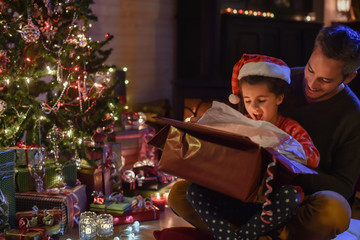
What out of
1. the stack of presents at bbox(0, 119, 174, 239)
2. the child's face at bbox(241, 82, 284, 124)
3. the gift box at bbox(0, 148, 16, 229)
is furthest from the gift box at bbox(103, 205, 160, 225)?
the child's face at bbox(241, 82, 284, 124)

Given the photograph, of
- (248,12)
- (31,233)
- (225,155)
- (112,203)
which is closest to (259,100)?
(225,155)

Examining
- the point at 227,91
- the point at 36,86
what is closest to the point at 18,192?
the point at 36,86

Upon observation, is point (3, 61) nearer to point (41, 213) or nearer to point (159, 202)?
point (41, 213)

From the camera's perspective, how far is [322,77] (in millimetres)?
1860

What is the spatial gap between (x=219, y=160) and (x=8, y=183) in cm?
121

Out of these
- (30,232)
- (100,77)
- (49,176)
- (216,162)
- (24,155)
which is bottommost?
(30,232)

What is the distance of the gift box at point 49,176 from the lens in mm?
2422

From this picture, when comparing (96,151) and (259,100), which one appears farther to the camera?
(96,151)

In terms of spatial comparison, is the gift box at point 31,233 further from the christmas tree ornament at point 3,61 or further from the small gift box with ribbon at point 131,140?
the small gift box with ribbon at point 131,140

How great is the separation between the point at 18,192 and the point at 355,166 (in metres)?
1.74

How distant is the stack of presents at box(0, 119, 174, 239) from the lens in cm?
221

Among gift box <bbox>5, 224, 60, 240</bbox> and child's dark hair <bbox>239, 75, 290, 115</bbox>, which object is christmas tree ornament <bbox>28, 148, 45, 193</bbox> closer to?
gift box <bbox>5, 224, 60, 240</bbox>

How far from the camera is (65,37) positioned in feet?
8.76

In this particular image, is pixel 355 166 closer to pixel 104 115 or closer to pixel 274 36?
pixel 104 115
